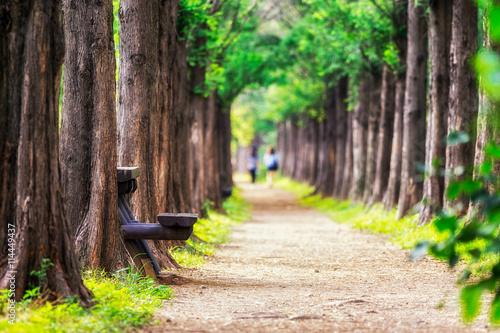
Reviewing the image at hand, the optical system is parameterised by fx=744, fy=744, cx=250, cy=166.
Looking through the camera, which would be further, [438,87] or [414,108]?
[414,108]

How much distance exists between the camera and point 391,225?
1770 centimetres

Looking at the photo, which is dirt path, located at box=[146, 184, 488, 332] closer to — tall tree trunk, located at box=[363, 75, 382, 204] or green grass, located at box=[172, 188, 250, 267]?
green grass, located at box=[172, 188, 250, 267]

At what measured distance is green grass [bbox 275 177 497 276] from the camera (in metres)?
11.1

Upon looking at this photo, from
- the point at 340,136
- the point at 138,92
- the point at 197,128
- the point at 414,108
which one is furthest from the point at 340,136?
the point at 138,92

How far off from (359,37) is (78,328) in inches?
627

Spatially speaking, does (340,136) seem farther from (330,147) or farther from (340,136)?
(330,147)

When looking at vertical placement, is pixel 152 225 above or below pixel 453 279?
above

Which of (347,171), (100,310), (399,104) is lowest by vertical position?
(100,310)

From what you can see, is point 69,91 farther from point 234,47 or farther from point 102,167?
point 234,47

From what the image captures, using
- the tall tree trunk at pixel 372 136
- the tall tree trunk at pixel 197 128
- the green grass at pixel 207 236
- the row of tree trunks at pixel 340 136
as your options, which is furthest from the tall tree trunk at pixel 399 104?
the row of tree trunks at pixel 340 136

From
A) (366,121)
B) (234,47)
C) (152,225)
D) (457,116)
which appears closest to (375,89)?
(366,121)

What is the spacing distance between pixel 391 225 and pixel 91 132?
415 inches

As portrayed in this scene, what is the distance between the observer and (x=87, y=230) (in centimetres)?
846

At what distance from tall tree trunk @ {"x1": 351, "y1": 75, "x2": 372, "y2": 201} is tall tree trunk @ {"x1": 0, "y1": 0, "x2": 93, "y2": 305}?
59.6 feet
